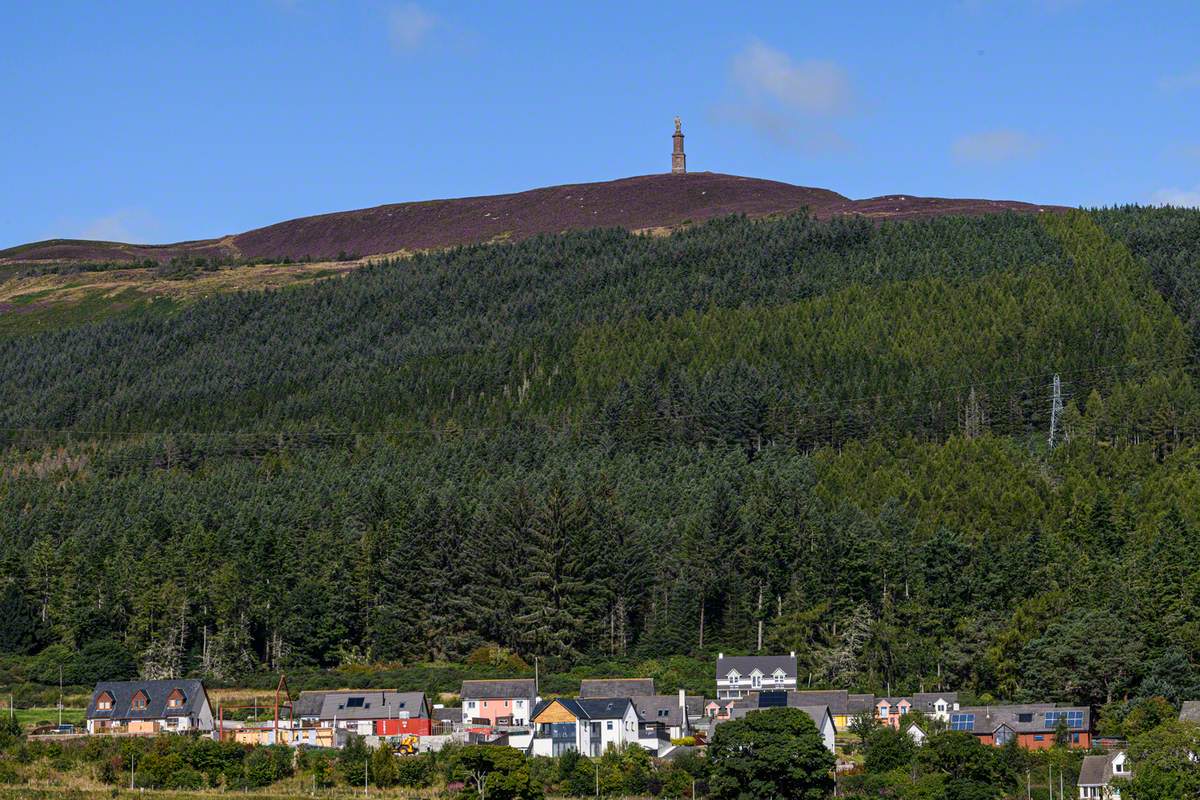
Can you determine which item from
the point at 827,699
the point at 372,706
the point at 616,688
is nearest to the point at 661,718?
the point at 616,688

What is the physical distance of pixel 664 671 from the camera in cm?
11644

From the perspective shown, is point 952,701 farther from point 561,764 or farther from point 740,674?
point 561,764

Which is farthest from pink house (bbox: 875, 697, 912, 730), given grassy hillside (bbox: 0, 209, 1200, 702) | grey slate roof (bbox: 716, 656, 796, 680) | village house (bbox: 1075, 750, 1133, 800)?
village house (bbox: 1075, 750, 1133, 800)

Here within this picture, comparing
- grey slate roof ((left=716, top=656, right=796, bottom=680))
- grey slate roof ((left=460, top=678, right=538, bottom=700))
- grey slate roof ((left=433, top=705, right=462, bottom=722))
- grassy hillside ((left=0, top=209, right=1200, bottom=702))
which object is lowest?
grey slate roof ((left=433, top=705, right=462, bottom=722))

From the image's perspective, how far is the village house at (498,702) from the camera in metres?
105

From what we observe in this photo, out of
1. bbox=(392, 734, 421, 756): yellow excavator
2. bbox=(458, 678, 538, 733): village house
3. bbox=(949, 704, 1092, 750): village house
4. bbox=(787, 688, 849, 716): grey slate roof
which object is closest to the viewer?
bbox=(392, 734, 421, 756): yellow excavator

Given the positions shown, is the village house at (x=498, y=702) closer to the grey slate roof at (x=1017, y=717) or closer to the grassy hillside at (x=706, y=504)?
the grassy hillside at (x=706, y=504)

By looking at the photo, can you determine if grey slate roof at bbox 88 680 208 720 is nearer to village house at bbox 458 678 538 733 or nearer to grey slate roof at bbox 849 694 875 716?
village house at bbox 458 678 538 733

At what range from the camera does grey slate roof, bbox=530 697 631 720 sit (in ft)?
323

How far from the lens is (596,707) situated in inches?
3944

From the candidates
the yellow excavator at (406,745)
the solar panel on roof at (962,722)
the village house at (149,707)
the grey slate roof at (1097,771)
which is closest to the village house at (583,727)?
the yellow excavator at (406,745)

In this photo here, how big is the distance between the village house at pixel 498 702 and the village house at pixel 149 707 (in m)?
14.8

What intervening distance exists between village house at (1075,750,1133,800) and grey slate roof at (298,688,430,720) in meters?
37.4

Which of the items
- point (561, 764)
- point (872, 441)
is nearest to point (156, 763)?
point (561, 764)
